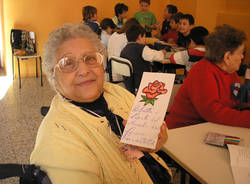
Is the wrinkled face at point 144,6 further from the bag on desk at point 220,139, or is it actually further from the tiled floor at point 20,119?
the bag on desk at point 220,139

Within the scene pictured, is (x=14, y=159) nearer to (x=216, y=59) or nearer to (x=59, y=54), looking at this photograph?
(x=59, y=54)

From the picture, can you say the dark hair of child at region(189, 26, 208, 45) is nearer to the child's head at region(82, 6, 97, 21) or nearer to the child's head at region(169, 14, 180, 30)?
the child's head at region(169, 14, 180, 30)

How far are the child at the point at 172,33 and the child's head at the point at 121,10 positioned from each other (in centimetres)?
100

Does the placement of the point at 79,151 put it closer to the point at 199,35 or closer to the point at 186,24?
the point at 199,35

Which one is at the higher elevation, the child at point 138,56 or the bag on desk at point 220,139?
the child at point 138,56

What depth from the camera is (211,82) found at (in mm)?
1650

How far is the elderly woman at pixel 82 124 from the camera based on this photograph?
92 centimetres

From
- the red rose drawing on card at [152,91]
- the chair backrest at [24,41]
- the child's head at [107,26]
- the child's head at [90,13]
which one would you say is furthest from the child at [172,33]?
the red rose drawing on card at [152,91]

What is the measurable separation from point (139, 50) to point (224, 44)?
1.52 meters

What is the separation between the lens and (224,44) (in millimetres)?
1773

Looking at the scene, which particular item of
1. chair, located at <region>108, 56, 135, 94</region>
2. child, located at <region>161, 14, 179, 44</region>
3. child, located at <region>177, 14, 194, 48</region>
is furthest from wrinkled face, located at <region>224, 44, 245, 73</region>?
child, located at <region>161, 14, 179, 44</region>

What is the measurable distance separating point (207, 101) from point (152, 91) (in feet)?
2.47

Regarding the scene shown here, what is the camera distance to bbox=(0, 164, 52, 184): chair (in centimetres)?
88

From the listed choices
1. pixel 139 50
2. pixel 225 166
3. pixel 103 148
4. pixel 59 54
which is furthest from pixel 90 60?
pixel 139 50
